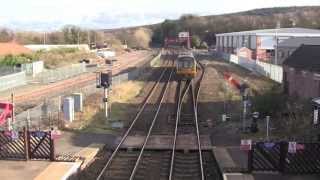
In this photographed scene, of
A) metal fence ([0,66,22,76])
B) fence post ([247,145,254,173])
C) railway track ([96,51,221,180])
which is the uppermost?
metal fence ([0,66,22,76])

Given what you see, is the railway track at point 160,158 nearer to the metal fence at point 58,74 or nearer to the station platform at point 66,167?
the station platform at point 66,167

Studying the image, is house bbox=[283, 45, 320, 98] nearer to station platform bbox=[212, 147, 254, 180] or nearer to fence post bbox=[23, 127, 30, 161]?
station platform bbox=[212, 147, 254, 180]

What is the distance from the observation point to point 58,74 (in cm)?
6238

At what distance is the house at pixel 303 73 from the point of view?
3359 centimetres

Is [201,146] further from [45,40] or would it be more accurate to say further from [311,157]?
[45,40]

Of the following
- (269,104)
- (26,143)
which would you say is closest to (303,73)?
(269,104)

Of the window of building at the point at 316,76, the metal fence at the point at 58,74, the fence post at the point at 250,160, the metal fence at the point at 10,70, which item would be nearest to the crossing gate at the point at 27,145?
the fence post at the point at 250,160

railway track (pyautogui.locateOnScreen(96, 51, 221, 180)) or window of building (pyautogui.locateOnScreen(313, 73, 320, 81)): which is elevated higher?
window of building (pyautogui.locateOnScreen(313, 73, 320, 81))

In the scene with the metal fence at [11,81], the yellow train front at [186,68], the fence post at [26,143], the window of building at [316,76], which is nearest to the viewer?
the fence post at [26,143]

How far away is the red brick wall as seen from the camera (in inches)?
1299

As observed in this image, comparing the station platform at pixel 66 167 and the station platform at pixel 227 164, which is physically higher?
the station platform at pixel 66 167

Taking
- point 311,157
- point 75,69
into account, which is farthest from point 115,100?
point 75,69

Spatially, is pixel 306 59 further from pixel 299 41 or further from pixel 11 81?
pixel 299 41

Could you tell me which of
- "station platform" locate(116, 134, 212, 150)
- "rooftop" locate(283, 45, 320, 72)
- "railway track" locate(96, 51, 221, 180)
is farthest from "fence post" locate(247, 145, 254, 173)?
"rooftop" locate(283, 45, 320, 72)
